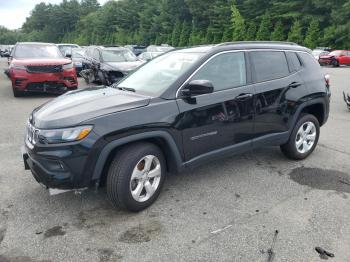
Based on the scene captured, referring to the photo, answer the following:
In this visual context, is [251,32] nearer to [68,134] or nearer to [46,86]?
[46,86]

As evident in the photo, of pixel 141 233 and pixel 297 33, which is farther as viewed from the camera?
pixel 297 33

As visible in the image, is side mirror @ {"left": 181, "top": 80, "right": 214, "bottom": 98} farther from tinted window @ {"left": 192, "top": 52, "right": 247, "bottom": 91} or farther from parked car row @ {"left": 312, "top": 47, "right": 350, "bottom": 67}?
parked car row @ {"left": 312, "top": 47, "right": 350, "bottom": 67}

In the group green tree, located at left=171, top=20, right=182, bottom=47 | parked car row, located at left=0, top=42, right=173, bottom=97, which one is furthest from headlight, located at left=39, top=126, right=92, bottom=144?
green tree, located at left=171, top=20, right=182, bottom=47

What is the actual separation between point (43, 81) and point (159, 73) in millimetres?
6517

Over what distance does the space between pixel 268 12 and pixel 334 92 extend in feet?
92.8

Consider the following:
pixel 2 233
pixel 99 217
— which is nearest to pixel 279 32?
pixel 99 217

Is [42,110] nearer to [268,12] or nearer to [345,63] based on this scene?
[345,63]

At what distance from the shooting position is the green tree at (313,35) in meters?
33.1

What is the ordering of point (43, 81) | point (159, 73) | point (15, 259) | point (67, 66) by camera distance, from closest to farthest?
point (15, 259) < point (159, 73) < point (43, 81) < point (67, 66)

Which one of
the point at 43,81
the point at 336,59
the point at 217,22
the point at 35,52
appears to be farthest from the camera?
the point at 217,22

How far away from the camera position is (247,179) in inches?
170

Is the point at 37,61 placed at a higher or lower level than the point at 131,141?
higher

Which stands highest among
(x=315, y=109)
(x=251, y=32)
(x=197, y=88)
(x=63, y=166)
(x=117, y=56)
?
(x=251, y=32)

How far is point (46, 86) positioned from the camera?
9.70m
